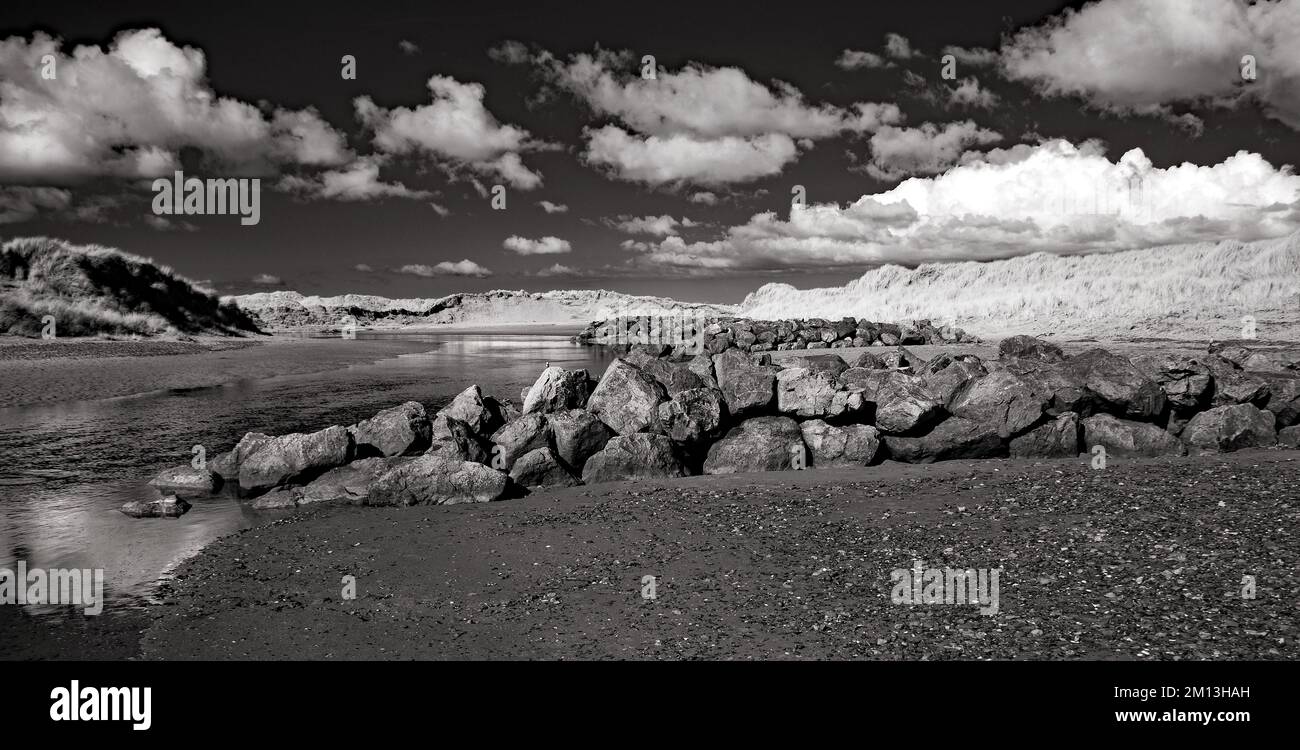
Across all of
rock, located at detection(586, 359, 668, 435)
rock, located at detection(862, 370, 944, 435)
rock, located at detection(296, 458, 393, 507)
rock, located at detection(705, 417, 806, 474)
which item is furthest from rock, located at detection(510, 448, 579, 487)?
rock, located at detection(862, 370, 944, 435)

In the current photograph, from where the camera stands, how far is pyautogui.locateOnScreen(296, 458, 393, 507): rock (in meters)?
11.6

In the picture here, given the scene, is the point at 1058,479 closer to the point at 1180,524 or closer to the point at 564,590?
the point at 1180,524

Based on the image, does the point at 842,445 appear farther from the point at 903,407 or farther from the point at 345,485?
the point at 345,485

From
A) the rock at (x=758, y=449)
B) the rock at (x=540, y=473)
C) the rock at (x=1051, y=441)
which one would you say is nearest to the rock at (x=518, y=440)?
the rock at (x=540, y=473)

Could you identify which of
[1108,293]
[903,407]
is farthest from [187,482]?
[1108,293]

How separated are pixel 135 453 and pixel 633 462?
420 inches

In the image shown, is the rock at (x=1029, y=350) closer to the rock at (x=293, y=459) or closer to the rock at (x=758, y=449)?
the rock at (x=758, y=449)

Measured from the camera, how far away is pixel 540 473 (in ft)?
40.7

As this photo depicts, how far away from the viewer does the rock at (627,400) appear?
13695mm

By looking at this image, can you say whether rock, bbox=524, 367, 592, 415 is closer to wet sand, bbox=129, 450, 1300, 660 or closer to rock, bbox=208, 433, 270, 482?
wet sand, bbox=129, 450, 1300, 660

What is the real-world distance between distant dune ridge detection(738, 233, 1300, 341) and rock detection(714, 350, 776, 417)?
31.5 m

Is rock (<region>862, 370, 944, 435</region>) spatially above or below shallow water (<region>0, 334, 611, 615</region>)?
above

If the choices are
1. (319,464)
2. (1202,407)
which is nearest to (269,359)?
(319,464)
